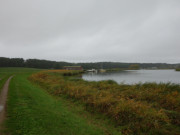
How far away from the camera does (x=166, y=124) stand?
4.15m

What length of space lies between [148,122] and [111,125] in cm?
156

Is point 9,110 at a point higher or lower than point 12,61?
lower

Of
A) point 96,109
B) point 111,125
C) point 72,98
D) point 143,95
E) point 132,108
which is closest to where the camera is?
point 111,125

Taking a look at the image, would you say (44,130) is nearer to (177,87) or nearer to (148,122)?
(148,122)

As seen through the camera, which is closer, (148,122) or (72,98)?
(148,122)

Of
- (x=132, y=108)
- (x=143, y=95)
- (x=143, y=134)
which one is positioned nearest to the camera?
(x=143, y=134)

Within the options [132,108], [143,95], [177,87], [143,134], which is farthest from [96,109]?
[177,87]

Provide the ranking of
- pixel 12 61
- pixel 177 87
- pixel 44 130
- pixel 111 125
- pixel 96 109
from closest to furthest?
1. pixel 44 130
2. pixel 111 125
3. pixel 96 109
4. pixel 177 87
5. pixel 12 61

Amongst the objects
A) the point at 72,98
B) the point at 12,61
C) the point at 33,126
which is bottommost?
the point at 72,98

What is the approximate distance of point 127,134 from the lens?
3818 mm

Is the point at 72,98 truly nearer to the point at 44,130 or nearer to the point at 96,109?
the point at 96,109

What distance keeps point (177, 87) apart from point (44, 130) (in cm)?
1111

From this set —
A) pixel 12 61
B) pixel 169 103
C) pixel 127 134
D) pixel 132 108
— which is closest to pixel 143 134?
pixel 127 134

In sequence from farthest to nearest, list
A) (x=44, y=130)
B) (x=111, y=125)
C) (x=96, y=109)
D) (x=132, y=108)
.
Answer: (x=96, y=109) < (x=132, y=108) < (x=111, y=125) < (x=44, y=130)
